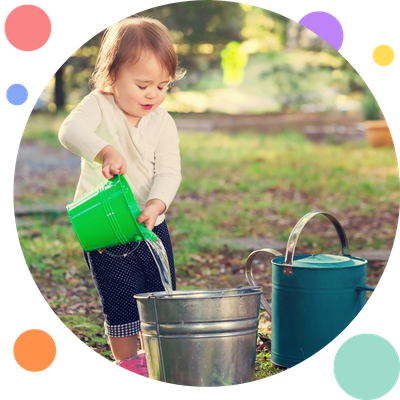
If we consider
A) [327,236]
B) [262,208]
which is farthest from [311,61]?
[327,236]

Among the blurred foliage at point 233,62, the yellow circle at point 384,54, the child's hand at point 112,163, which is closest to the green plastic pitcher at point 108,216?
the child's hand at point 112,163

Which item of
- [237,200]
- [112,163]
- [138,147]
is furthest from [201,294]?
[237,200]

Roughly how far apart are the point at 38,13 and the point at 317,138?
7322 mm

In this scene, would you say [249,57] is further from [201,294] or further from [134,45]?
[201,294]

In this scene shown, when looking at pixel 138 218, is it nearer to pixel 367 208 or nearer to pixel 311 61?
pixel 367 208

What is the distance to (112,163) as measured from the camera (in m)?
1.52

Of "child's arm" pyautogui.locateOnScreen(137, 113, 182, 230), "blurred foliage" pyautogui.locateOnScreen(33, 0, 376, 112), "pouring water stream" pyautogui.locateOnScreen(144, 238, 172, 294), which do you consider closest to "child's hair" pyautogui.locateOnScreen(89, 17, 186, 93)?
"child's arm" pyautogui.locateOnScreen(137, 113, 182, 230)

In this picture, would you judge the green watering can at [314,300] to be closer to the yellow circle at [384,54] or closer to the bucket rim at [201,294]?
the bucket rim at [201,294]

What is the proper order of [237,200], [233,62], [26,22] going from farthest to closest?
[233,62], [237,200], [26,22]

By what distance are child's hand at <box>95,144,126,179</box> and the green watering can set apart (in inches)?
21.0

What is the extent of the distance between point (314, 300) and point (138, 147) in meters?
0.73

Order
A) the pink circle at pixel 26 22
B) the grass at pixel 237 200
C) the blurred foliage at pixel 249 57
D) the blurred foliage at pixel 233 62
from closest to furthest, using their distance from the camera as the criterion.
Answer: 1. the pink circle at pixel 26 22
2. the grass at pixel 237 200
3. the blurred foliage at pixel 249 57
4. the blurred foliage at pixel 233 62

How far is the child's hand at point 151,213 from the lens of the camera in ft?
5.42

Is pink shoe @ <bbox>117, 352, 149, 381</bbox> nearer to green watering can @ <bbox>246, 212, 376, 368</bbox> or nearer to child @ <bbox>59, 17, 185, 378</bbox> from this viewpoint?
child @ <bbox>59, 17, 185, 378</bbox>
